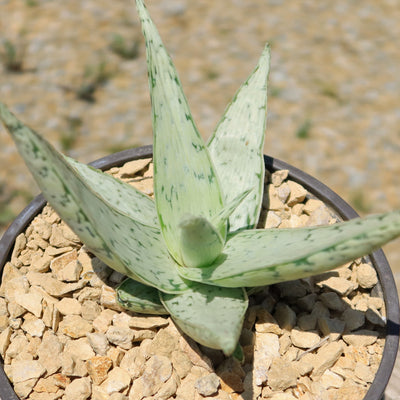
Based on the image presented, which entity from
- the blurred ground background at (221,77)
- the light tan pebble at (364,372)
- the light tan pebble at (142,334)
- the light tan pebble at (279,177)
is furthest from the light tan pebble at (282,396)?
the blurred ground background at (221,77)

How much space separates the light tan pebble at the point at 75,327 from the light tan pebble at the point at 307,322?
0.35 metres

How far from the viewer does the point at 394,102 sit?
2152 millimetres

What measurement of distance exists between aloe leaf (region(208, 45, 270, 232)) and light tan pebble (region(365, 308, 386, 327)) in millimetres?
261

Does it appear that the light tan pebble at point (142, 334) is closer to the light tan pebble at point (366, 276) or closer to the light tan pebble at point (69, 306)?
the light tan pebble at point (69, 306)

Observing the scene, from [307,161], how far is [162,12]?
0.97m

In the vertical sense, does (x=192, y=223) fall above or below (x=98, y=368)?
above

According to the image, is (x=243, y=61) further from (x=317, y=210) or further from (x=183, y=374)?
(x=183, y=374)

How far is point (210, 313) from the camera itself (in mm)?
737

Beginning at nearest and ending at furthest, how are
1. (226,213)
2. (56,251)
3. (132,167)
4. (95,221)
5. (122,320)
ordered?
1. (95,221)
2. (226,213)
3. (122,320)
4. (56,251)
5. (132,167)

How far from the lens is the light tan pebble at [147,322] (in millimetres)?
875

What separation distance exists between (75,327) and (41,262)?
0.16m

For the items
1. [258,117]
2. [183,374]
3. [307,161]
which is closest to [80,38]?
[307,161]

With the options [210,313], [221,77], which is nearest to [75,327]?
[210,313]

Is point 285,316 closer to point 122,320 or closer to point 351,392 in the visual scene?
point 351,392
